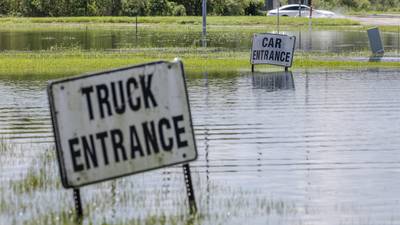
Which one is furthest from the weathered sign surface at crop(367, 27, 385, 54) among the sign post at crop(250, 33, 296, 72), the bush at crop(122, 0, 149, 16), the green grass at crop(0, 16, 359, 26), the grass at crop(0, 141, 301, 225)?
the bush at crop(122, 0, 149, 16)

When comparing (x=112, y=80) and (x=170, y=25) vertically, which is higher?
(x=112, y=80)

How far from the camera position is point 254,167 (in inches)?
637

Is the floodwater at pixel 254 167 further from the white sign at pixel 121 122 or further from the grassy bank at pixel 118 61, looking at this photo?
the grassy bank at pixel 118 61

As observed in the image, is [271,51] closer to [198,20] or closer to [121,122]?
[121,122]

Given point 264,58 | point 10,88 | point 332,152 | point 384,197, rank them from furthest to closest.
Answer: point 264,58, point 10,88, point 332,152, point 384,197

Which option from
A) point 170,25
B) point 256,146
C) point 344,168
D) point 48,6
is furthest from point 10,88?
point 48,6

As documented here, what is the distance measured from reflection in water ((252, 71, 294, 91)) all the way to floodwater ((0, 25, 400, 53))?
1510 cm

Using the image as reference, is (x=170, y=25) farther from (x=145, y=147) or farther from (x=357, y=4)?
(x=145, y=147)

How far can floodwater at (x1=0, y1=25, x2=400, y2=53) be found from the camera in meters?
53.8

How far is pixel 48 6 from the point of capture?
96.7m

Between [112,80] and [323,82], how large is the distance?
21.5 metres

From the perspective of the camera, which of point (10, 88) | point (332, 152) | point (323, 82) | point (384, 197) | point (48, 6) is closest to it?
point (384, 197)

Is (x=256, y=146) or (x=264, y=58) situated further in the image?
(x=264, y=58)

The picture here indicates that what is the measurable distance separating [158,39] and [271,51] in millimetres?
25520
